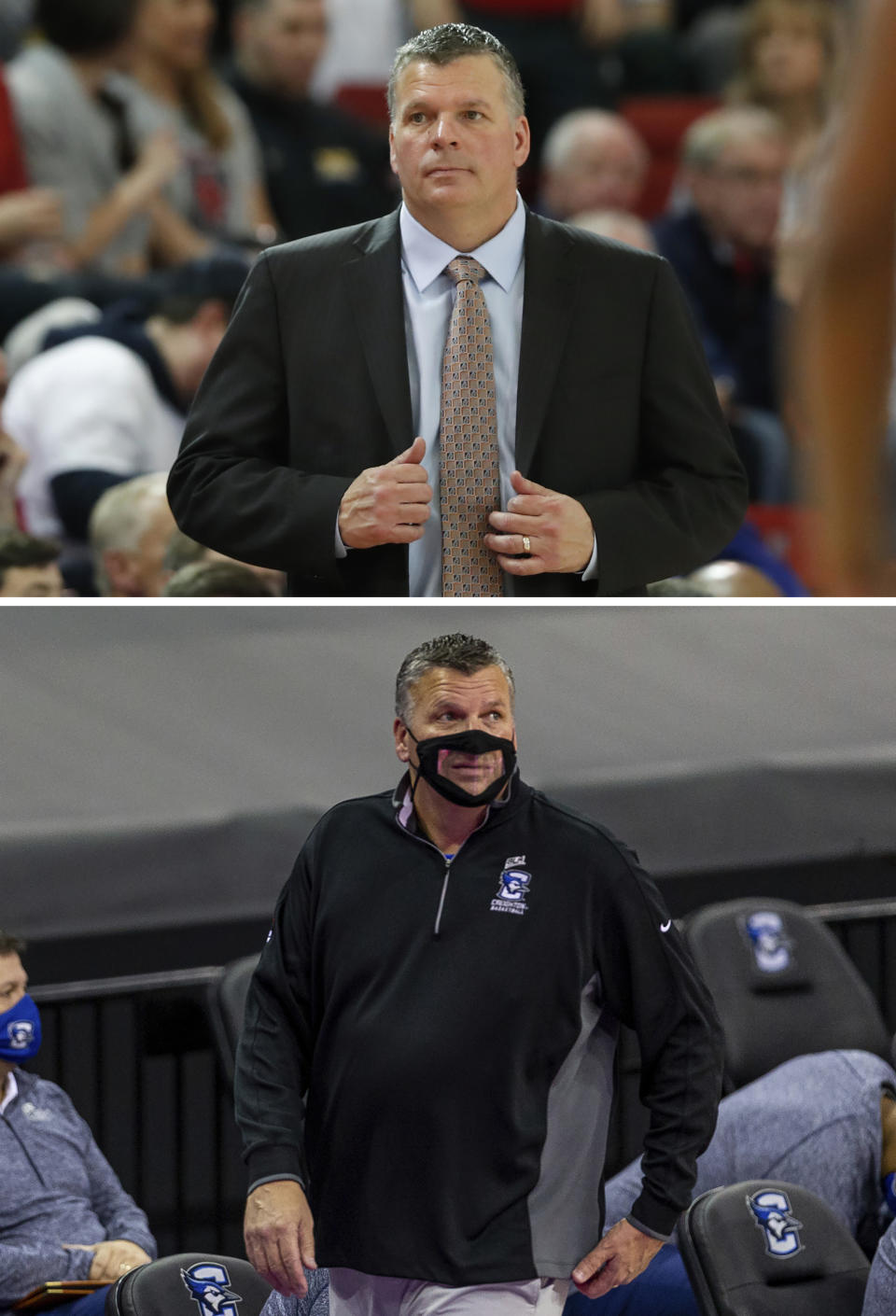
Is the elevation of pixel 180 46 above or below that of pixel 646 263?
above

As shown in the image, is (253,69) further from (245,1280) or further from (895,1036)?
(245,1280)

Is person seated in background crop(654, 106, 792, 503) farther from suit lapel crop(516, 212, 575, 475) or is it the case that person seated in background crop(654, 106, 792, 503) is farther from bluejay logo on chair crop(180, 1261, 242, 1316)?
bluejay logo on chair crop(180, 1261, 242, 1316)

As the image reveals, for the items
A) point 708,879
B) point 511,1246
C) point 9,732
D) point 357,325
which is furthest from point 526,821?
point 708,879

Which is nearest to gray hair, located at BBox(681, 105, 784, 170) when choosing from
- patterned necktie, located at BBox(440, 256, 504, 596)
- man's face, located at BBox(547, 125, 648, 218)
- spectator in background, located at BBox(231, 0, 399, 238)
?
man's face, located at BBox(547, 125, 648, 218)

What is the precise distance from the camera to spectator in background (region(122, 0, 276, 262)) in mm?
4680

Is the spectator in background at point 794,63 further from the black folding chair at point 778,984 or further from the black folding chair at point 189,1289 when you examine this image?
the black folding chair at point 189,1289

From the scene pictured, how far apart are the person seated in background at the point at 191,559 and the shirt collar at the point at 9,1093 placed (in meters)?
0.91

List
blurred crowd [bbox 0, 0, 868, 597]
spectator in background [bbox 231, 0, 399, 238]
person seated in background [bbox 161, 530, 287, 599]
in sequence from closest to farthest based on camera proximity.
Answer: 1. person seated in background [bbox 161, 530, 287, 599]
2. blurred crowd [bbox 0, 0, 868, 597]
3. spectator in background [bbox 231, 0, 399, 238]

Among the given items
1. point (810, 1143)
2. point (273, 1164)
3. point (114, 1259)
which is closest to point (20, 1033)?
point (114, 1259)

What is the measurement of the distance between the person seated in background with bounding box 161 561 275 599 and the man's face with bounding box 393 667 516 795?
1.97ft

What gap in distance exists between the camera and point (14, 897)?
2.84 metres

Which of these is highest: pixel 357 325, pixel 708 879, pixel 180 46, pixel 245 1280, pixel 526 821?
pixel 180 46

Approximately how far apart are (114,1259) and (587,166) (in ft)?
11.2

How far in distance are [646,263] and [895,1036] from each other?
1634mm
